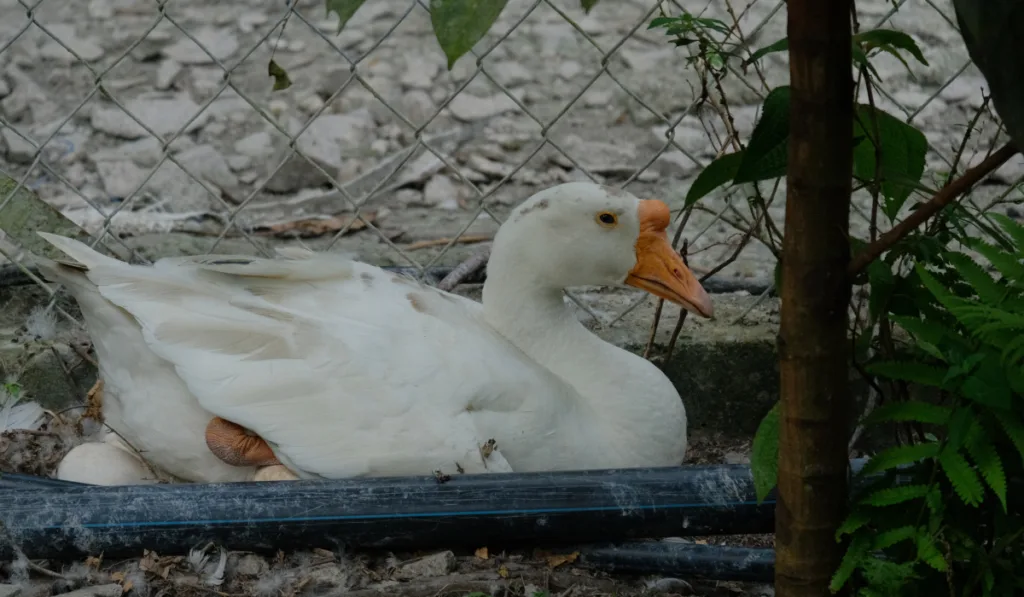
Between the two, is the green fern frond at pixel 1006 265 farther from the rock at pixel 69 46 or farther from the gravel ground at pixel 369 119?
the rock at pixel 69 46

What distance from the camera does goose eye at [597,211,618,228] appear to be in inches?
106

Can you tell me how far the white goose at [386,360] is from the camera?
2.41 meters

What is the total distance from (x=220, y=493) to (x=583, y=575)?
64 centimetres

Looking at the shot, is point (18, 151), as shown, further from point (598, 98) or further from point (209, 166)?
point (598, 98)

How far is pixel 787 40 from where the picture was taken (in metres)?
1.41

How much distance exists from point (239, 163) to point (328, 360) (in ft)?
7.27

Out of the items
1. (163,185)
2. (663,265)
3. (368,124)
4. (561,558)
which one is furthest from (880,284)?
(368,124)

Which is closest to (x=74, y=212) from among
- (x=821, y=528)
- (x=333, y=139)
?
(x=333, y=139)

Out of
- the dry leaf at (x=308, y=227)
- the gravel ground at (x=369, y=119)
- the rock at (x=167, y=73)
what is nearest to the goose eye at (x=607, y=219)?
the gravel ground at (x=369, y=119)

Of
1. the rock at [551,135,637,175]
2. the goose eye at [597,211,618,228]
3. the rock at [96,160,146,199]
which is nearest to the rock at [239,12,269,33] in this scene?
A: the rock at [96,160,146,199]

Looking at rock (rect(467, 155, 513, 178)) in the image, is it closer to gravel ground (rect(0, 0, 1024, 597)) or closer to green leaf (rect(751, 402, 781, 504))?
gravel ground (rect(0, 0, 1024, 597))

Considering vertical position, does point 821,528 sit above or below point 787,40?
below

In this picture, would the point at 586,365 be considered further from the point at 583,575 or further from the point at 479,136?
the point at 479,136

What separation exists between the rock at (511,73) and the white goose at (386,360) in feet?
7.97
